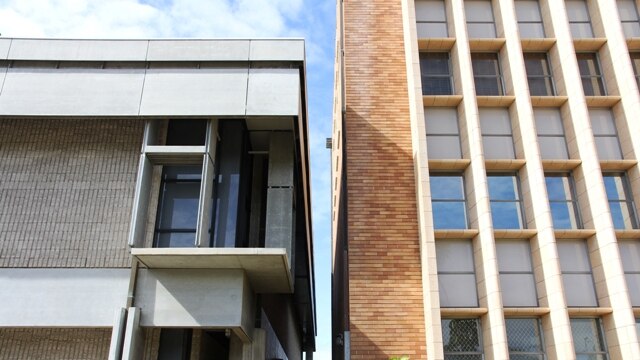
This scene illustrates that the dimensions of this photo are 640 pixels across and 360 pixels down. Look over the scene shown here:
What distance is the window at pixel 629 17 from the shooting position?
1445cm

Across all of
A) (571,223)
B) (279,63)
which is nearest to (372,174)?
(279,63)

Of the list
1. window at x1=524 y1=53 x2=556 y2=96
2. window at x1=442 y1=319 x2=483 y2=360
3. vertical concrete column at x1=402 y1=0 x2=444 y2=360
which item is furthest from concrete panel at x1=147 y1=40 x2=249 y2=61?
window at x1=442 y1=319 x2=483 y2=360

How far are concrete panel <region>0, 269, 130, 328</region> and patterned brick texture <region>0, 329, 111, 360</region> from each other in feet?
1.90

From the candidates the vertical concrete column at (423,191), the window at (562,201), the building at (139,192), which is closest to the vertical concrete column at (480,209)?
the vertical concrete column at (423,191)

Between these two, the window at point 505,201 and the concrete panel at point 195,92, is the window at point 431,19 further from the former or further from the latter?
the concrete panel at point 195,92

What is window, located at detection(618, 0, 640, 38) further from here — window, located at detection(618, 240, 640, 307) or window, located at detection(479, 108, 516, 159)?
window, located at detection(618, 240, 640, 307)

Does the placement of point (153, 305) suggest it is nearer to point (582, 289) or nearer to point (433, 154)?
point (433, 154)

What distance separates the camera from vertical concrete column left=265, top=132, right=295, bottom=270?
13156mm

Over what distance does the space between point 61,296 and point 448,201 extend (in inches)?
368

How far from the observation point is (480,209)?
480 inches

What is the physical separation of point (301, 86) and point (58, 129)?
252 inches

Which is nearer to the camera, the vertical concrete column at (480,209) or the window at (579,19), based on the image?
the vertical concrete column at (480,209)

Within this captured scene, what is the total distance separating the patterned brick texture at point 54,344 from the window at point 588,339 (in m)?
10.6

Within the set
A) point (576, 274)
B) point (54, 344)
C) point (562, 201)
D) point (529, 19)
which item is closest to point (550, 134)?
point (562, 201)
